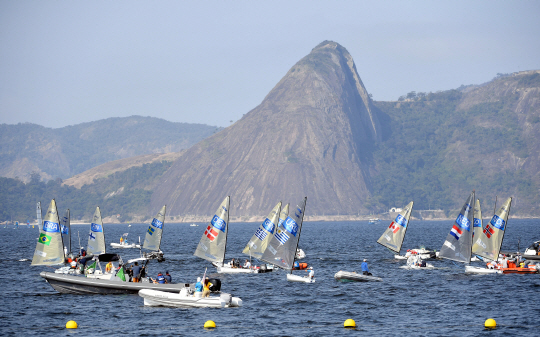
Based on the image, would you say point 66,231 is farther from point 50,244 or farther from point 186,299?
point 186,299

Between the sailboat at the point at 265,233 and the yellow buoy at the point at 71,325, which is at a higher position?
the sailboat at the point at 265,233

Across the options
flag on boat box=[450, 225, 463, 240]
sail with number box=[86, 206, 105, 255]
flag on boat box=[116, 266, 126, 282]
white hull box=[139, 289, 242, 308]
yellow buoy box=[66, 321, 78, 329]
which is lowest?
yellow buoy box=[66, 321, 78, 329]

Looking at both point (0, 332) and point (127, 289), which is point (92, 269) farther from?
point (0, 332)

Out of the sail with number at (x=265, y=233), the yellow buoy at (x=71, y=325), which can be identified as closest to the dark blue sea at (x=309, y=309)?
the yellow buoy at (x=71, y=325)

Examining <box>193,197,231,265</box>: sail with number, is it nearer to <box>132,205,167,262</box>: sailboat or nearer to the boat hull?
the boat hull

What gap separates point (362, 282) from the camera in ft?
180

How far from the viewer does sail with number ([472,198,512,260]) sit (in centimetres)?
5997

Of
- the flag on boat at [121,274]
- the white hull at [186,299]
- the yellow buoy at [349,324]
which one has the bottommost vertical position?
the yellow buoy at [349,324]

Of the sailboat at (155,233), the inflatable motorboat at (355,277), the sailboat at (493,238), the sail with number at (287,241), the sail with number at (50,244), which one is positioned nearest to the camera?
the sail with number at (50,244)

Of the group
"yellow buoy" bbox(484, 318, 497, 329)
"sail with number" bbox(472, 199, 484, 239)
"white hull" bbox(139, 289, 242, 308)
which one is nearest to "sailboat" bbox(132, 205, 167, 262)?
"white hull" bbox(139, 289, 242, 308)

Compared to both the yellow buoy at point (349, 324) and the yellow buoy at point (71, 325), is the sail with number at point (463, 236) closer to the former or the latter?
the yellow buoy at point (349, 324)

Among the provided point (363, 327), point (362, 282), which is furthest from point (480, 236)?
point (363, 327)

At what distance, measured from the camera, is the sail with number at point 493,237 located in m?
60.0

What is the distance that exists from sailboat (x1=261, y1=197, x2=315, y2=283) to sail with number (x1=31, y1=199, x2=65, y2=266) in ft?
58.1
